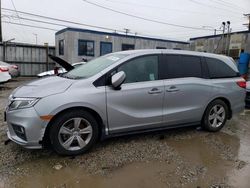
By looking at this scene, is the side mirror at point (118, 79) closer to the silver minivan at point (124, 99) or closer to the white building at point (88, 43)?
the silver minivan at point (124, 99)

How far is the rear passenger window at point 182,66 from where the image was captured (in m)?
4.24

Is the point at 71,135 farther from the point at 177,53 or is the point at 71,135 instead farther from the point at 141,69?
the point at 177,53

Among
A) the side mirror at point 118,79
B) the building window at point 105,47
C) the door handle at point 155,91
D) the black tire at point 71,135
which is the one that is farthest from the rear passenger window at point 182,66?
the building window at point 105,47

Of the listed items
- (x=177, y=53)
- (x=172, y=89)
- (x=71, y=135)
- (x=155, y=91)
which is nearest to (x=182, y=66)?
(x=177, y=53)

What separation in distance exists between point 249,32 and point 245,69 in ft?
9.87

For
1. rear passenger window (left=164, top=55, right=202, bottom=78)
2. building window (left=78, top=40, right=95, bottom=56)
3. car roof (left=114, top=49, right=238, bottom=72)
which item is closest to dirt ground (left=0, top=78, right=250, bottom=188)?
rear passenger window (left=164, top=55, right=202, bottom=78)

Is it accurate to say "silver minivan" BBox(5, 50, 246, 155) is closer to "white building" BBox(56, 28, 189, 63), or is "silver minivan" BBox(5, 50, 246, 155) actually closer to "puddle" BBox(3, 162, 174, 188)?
"puddle" BBox(3, 162, 174, 188)

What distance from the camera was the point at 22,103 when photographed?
10.8 ft

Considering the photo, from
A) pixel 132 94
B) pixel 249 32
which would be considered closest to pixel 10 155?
pixel 132 94

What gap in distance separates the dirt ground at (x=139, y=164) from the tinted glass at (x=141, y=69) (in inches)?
44.0

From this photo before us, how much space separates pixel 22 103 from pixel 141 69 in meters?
1.93

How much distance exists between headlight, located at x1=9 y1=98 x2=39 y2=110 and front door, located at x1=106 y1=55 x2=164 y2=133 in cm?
106

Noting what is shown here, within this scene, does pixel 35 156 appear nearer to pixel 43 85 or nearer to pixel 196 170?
pixel 43 85

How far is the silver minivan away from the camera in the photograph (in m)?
3.28
